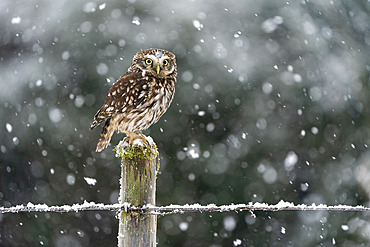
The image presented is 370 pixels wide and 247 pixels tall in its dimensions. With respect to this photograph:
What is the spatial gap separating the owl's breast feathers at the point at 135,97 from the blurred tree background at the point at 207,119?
2.47 metres

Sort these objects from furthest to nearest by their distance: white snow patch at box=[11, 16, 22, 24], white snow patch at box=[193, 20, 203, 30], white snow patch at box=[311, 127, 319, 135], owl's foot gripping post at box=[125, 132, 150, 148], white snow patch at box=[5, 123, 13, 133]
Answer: white snow patch at box=[11, 16, 22, 24]
white snow patch at box=[5, 123, 13, 133]
white snow patch at box=[193, 20, 203, 30]
white snow patch at box=[311, 127, 319, 135]
owl's foot gripping post at box=[125, 132, 150, 148]

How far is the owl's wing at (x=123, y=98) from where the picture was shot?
302 cm

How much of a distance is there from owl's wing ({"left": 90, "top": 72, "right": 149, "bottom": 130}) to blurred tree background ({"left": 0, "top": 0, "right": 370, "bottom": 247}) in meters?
2.58

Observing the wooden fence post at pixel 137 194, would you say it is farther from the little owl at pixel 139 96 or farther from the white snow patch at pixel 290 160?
the white snow patch at pixel 290 160

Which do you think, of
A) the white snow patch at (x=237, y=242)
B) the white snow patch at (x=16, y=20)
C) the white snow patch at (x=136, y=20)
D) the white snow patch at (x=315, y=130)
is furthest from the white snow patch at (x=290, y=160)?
Answer: the white snow patch at (x=16, y=20)

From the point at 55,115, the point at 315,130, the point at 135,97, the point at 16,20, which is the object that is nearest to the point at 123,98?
the point at 135,97

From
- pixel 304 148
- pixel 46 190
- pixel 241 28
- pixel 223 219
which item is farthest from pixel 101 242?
pixel 241 28

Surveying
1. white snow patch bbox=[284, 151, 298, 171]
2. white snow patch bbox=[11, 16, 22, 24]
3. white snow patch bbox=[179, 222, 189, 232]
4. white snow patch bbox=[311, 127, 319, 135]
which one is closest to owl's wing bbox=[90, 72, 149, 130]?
white snow patch bbox=[179, 222, 189, 232]

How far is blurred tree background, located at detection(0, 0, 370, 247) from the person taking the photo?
19.0ft

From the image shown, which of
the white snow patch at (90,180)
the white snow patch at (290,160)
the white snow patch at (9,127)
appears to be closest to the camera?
the white snow patch at (90,180)

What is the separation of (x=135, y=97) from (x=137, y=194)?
1.00 meters

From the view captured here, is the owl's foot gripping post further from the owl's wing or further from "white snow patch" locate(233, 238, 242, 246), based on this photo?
"white snow patch" locate(233, 238, 242, 246)

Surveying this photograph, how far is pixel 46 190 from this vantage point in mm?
6195

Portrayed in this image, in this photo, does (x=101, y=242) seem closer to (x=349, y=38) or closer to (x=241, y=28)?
(x=241, y=28)
